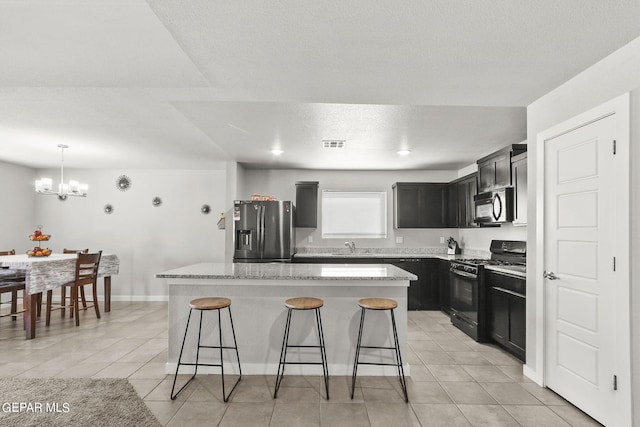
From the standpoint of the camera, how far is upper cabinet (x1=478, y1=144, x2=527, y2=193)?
3951mm

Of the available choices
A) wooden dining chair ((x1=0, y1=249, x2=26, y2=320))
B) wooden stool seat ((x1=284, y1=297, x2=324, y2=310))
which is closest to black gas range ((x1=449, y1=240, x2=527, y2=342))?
wooden stool seat ((x1=284, y1=297, x2=324, y2=310))

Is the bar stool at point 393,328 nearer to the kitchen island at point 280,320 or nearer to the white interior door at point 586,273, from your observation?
the kitchen island at point 280,320

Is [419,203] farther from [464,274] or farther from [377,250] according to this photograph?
[464,274]

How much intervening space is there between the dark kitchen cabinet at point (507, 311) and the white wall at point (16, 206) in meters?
7.25

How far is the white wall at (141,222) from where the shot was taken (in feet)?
21.4

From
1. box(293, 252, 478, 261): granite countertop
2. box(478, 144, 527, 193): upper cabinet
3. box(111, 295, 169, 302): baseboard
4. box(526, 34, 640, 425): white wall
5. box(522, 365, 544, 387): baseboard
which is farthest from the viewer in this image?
box(111, 295, 169, 302): baseboard

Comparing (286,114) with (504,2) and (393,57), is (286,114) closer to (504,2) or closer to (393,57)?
(393,57)

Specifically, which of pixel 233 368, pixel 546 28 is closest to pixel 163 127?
pixel 233 368

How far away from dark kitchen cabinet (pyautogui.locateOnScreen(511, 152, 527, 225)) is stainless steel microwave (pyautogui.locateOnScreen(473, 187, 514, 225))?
0.07 meters

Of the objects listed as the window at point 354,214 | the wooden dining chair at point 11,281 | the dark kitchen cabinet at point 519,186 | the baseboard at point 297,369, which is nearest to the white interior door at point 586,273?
the dark kitchen cabinet at point 519,186

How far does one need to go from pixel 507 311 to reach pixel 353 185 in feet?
11.1

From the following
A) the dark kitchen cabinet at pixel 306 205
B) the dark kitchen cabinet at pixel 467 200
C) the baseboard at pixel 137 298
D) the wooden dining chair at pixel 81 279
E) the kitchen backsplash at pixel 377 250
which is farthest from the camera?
the baseboard at pixel 137 298

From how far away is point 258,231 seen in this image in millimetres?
5402

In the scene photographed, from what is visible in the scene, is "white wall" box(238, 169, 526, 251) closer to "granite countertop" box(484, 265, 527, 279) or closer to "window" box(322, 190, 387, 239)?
"window" box(322, 190, 387, 239)
